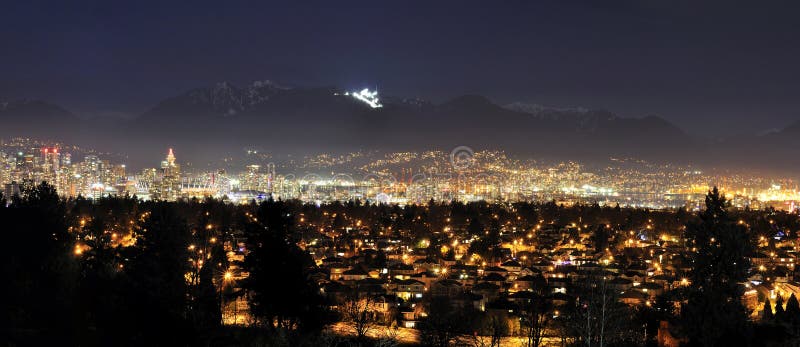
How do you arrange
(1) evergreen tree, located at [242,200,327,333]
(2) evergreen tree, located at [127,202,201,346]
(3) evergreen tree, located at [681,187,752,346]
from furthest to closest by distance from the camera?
(1) evergreen tree, located at [242,200,327,333]
(3) evergreen tree, located at [681,187,752,346]
(2) evergreen tree, located at [127,202,201,346]

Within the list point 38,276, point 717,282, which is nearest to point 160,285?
point 38,276

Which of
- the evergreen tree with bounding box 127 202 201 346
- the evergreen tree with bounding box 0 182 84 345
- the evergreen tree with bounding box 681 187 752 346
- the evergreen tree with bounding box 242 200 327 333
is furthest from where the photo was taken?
the evergreen tree with bounding box 0 182 84 345

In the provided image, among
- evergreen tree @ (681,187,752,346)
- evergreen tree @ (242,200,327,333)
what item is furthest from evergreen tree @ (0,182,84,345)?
evergreen tree @ (681,187,752,346)

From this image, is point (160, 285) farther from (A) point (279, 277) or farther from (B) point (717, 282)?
(B) point (717, 282)

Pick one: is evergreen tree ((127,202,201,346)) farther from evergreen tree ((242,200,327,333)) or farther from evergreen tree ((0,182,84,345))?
evergreen tree ((0,182,84,345))

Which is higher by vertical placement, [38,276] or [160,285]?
[160,285]

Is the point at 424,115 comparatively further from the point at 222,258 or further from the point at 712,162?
the point at 222,258

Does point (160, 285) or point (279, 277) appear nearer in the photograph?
point (160, 285)

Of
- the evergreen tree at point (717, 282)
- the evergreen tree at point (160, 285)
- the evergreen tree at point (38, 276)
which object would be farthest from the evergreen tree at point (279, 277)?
the evergreen tree at point (717, 282)
